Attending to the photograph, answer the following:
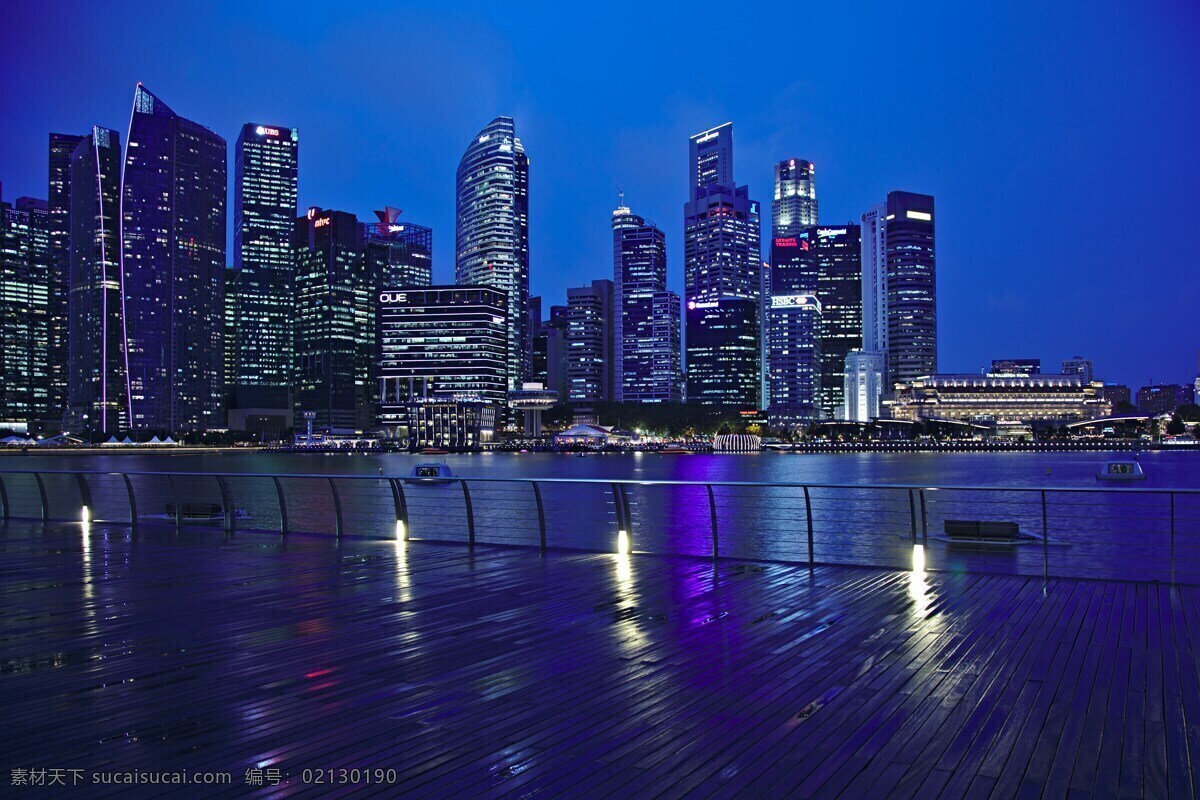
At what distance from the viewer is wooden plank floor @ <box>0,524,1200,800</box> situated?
12.9 feet

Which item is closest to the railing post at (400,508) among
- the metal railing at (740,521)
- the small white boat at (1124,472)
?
the metal railing at (740,521)

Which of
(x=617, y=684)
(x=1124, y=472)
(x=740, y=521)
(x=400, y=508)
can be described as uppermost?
(x=400, y=508)

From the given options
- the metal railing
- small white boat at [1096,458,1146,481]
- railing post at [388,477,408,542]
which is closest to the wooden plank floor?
the metal railing

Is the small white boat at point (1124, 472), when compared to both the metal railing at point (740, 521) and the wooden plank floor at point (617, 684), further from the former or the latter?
the wooden plank floor at point (617, 684)

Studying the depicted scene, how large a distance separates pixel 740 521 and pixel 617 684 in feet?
111

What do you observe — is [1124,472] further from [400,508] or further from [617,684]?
[617,684]

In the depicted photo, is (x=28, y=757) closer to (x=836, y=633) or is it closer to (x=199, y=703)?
(x=199, y=703)

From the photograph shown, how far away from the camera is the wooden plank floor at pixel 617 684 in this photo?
3941 millimetres

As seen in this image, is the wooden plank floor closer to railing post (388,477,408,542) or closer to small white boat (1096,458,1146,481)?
railing post (388,477,408,542)

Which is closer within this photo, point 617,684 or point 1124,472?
point 617,684

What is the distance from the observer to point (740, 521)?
38.2m


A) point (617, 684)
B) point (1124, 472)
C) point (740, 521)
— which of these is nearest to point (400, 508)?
point (617, 684)

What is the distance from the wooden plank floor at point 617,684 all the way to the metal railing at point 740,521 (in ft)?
5.37

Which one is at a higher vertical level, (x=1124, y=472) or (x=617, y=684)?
(x=617, y=684)
